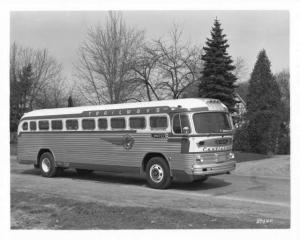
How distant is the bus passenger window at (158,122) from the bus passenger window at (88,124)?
2994mm

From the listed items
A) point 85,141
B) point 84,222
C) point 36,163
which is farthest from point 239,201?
point 36,163

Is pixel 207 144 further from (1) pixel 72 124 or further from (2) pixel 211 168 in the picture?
(1) pixel 72 124

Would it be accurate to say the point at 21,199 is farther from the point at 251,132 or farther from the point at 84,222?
the point at 251,132

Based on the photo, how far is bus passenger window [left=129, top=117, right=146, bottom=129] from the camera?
15117 mm

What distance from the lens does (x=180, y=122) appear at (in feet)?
45.9

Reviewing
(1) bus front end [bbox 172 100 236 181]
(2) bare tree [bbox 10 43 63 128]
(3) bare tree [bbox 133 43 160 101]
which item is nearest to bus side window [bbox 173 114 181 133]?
(1) bus front end [bbox 172 100 236 181]

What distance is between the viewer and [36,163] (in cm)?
1938

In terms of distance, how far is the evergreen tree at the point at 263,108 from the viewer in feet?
87.2

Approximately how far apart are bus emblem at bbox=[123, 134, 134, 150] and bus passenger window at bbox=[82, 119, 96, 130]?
177cm

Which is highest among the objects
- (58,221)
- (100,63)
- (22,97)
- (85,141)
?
(100,63)

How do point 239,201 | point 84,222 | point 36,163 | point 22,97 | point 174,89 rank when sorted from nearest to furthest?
point 84,222, point 239,201, point 36,163, point 22,97, point 174,89

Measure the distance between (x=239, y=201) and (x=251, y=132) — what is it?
15967mm

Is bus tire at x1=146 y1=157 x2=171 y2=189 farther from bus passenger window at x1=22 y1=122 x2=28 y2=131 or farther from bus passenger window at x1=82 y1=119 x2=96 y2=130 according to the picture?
A: bus passenger window at x1=22 y1=122 x2=28 y2=131

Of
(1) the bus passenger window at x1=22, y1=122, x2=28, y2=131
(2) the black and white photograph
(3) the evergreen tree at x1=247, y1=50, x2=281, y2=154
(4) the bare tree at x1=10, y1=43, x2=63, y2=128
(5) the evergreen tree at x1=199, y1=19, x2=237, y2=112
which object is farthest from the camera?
(3) the evergreen tree at x1=247, y1=50, x2=281, y2=154
